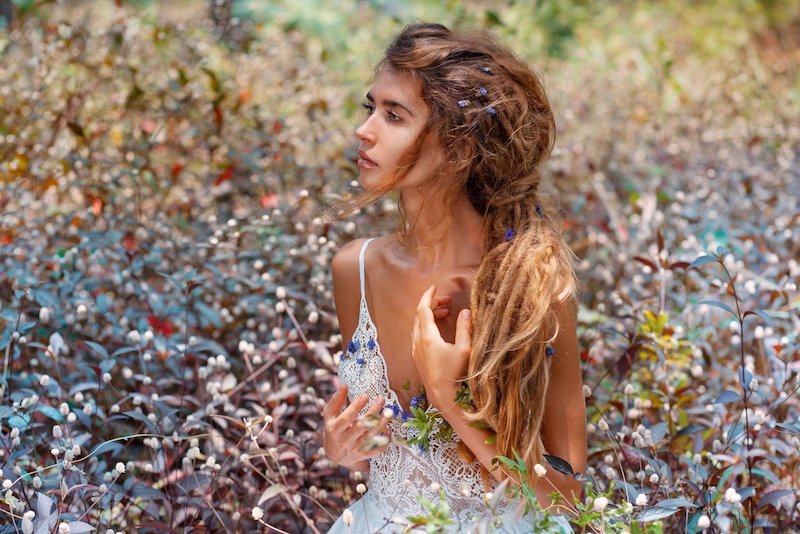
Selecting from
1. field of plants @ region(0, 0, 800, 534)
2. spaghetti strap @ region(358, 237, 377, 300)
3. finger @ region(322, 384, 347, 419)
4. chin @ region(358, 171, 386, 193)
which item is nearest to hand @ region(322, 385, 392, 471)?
finger @ region(322, 384, 347, 419)

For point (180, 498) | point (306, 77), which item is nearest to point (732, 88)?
point (306, 77)

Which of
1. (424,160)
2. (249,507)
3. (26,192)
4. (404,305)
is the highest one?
(424,160)

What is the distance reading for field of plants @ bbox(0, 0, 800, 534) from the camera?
1.84 meters

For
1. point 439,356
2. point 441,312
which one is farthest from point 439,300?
point 439,356

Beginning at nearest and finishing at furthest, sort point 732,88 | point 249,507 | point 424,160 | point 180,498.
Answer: point 424,160 → point 180,498 → point 249,507 → point 732,88

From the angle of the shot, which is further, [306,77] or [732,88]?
[732,88]

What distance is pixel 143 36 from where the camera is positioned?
4.13 metres

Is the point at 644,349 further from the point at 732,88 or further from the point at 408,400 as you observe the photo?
the point at 732,88

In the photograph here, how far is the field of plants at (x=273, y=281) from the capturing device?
72.4 inches

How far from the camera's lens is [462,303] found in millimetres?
1702

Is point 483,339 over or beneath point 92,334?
over

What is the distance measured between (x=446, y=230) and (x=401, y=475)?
0.47m

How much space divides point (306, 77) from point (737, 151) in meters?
2.02

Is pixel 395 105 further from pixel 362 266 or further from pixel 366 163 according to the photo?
pixel 362 266
